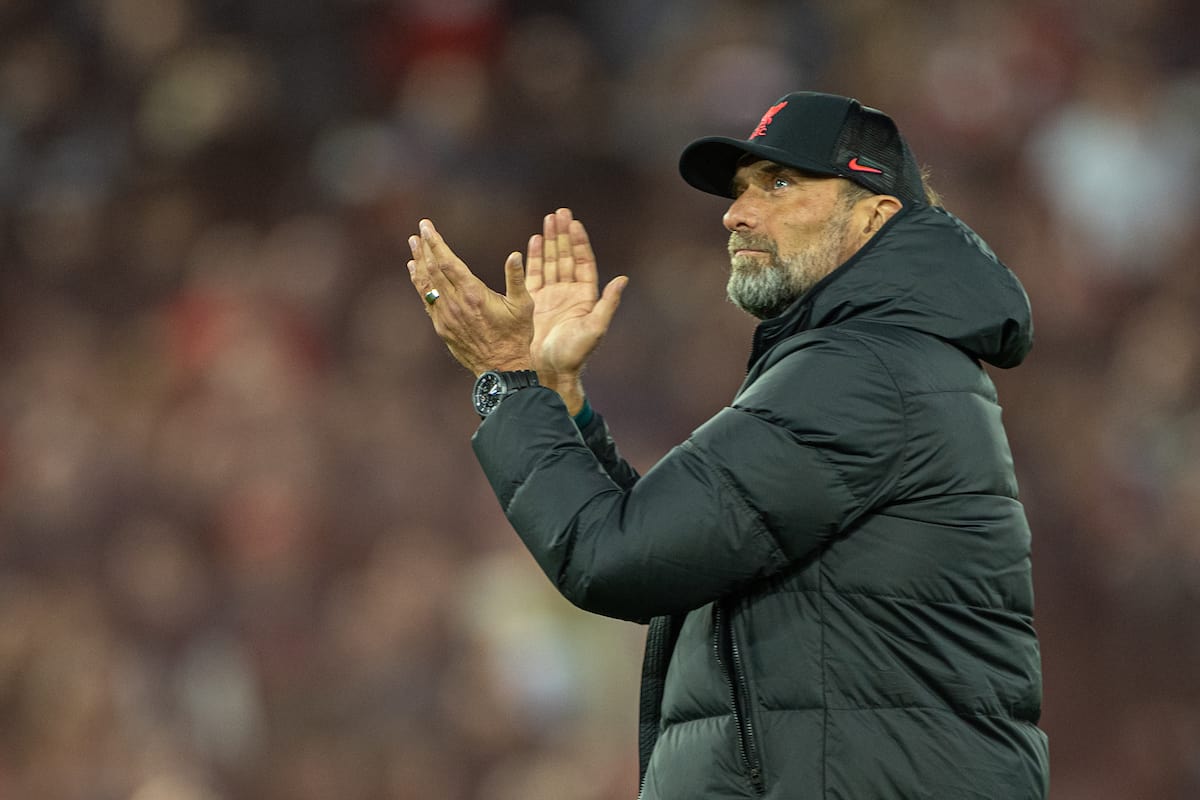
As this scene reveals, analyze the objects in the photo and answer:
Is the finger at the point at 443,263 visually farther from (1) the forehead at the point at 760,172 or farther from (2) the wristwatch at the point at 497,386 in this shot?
(1) the forehead at the point at 760,172

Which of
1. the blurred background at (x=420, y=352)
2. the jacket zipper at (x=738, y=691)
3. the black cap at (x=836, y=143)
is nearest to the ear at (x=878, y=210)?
the black cap at (x=836, y=143)

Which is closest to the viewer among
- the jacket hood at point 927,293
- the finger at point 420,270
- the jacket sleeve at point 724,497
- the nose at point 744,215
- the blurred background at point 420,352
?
the jacket sleeve at point 724,497

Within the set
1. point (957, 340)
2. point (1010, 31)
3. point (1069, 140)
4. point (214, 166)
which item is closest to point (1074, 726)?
point (1069, 140)

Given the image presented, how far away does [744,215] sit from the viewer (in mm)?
1773

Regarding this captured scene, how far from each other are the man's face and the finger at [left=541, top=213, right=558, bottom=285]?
253 millimetres

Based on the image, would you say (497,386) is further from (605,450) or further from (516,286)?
(605,450)

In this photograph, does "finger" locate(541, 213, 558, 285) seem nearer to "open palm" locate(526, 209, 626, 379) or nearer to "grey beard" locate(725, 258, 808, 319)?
"open palm" locate(526, 209, 626, 379)

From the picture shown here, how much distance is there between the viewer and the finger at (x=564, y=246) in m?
1.87

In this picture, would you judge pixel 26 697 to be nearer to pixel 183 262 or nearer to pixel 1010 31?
pixel 183 262

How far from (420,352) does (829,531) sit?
3.74 metres

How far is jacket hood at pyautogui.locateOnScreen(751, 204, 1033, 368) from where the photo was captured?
1551 millimetres

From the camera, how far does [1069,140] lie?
16.0 feet

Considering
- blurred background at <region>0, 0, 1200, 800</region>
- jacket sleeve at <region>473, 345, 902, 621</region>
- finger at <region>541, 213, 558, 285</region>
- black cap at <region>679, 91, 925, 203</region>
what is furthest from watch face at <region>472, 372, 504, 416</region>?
blurred background at <region>0, 0, 1200, 800</region>

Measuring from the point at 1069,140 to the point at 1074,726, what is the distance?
198 centimetres
